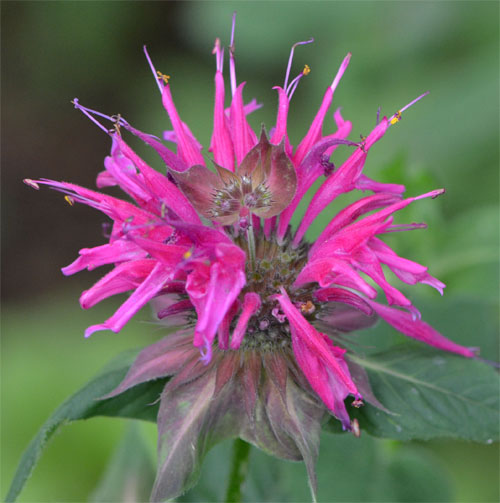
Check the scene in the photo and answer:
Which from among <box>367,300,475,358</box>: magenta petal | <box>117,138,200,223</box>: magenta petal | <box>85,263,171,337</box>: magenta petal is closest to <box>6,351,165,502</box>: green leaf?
<box>85,263,171,337</box>: magenta petal

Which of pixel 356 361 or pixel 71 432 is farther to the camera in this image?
pixel 71 432

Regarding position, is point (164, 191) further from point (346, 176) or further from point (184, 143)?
point (346, 176)

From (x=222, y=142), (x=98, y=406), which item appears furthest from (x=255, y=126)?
(x=98, y=406)

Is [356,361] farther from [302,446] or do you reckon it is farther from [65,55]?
[65,55]

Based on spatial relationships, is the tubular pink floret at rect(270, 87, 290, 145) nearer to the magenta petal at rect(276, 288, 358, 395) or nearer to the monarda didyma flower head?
the monarda didyma flower head

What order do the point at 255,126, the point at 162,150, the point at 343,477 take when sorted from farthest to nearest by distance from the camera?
the point at 255,126 → the point at 343,477 → the point at 162,150

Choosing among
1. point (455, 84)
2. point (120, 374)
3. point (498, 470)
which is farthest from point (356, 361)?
point (455, 84)

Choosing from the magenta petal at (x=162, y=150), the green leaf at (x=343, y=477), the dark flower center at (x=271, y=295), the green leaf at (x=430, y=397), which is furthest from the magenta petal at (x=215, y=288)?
the green leaf at (x=343, y=477)
